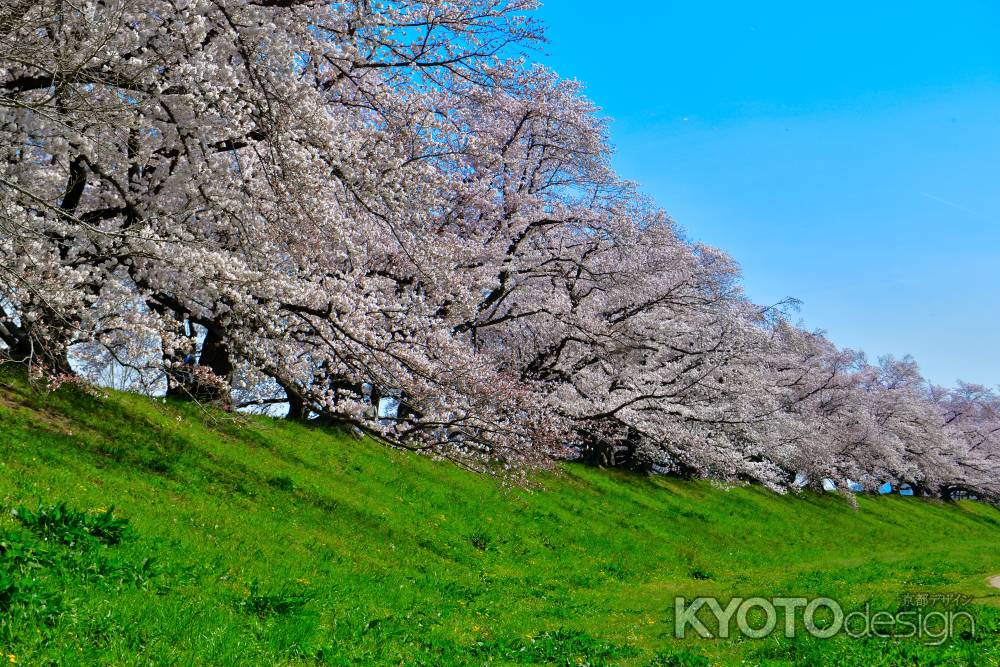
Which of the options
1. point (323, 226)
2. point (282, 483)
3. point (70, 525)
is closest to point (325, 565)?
point (70, 525)

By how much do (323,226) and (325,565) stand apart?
5.37 meters

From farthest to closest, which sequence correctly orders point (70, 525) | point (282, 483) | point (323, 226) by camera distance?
point (282, 483) → point (323, 226) → point (70, 525)

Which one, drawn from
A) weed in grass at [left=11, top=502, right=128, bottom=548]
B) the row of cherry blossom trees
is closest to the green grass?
weed in grass at [left=11, top=502, right=128, bottom=548]

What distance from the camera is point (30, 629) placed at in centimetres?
604

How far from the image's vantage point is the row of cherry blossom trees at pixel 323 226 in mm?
10906

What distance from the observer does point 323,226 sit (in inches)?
492

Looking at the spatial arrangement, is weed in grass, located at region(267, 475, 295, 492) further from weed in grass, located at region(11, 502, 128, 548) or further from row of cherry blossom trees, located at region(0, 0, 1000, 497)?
weed in grass, located at region(11, 502, 128, 548)

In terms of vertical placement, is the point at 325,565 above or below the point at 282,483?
below

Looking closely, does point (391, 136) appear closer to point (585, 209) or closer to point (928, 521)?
point (585, 209)

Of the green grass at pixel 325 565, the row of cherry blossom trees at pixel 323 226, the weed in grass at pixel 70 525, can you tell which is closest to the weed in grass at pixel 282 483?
the green grass at pixel 325 565

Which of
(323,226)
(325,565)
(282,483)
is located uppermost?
(323,226)

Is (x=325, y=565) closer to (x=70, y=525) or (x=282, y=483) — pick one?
(x=70, y=525)

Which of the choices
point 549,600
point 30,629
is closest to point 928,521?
point 549,600

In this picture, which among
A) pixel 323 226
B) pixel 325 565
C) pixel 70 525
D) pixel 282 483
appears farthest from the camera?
pixel 282 483
